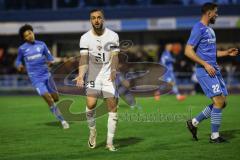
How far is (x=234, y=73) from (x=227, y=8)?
5.29 meters

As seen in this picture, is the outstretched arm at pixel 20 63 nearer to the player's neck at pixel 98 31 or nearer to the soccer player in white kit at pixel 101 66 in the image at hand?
the soccer player in white kit at pixel 101 66

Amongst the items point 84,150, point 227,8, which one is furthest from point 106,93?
point 227,8

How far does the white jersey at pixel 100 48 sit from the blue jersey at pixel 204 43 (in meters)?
1.52

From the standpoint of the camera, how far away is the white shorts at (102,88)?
1065cm

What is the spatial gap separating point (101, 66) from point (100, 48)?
333 millimetres

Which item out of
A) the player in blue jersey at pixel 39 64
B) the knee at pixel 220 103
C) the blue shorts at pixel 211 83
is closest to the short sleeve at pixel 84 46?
the blue shorts at pixel 211 83

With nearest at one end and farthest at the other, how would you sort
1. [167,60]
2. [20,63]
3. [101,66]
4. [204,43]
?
[101,66]
[204,43]
[20,63]
[167,60]

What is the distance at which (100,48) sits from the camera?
35.2ft

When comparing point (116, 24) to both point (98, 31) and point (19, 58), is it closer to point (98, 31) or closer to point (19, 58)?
point (19, 58)

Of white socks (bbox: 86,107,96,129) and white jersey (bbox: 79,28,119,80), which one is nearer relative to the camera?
white jersey (bbox: 79,28,119,80)

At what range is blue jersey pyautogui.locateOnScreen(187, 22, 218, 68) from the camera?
11188 millimetres

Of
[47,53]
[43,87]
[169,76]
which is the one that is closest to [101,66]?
[43,87]

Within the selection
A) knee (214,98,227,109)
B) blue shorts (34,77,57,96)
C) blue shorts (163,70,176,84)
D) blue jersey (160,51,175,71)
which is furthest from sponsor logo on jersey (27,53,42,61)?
blue shorts (163,70,176,84)

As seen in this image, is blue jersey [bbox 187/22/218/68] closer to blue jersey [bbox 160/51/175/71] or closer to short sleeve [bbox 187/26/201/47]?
short sleeve [bbox 187/26/201/47]
